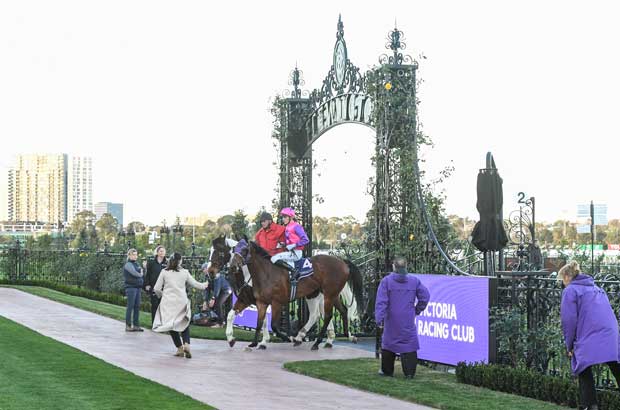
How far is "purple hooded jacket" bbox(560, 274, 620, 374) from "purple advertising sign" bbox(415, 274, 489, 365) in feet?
8.45

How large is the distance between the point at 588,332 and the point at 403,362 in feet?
11.7

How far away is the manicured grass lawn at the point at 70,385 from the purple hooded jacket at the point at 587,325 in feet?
12.3

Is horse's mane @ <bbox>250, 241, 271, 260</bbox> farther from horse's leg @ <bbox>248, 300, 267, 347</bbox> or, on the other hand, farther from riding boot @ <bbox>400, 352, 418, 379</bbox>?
riding boot @ <bbox>400, 352, 418, 379</bbox>

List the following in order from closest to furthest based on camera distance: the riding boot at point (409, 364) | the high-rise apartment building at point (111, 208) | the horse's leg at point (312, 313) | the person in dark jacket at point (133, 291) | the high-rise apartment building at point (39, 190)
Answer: the riding boot at point (409, 364) → the horse's leg at point (312, 313) → the person in dark jacket at point (133, 291) → the high-rise apartment building at point (111, 208) → the high-rise apartment building at point (39, 190)

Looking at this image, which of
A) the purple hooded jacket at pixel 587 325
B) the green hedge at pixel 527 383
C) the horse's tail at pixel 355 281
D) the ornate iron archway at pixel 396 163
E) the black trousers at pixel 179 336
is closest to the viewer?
the purple hooded jacket at pixel 587 325

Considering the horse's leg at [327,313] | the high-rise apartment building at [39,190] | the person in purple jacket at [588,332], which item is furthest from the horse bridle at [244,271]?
the high-rise apartment building at [39,190]

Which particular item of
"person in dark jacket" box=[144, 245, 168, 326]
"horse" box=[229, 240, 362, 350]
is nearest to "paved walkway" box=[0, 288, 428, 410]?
"horse" box=[229, 240, 362, 350]

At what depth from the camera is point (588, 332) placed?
9.23 meters

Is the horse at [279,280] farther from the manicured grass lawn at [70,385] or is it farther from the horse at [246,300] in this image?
the manicured grass lawn at [70,385]

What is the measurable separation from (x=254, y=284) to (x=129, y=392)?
551 centimetres

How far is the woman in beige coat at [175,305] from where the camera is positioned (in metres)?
14.3

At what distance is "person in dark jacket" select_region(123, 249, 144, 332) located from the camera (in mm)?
19125

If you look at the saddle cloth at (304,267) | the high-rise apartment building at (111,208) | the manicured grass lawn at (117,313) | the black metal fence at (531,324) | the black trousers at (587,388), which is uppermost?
the high-rise apartment building at (111,208)

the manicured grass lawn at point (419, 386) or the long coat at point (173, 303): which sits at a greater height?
the long coat at point (173, 303)
